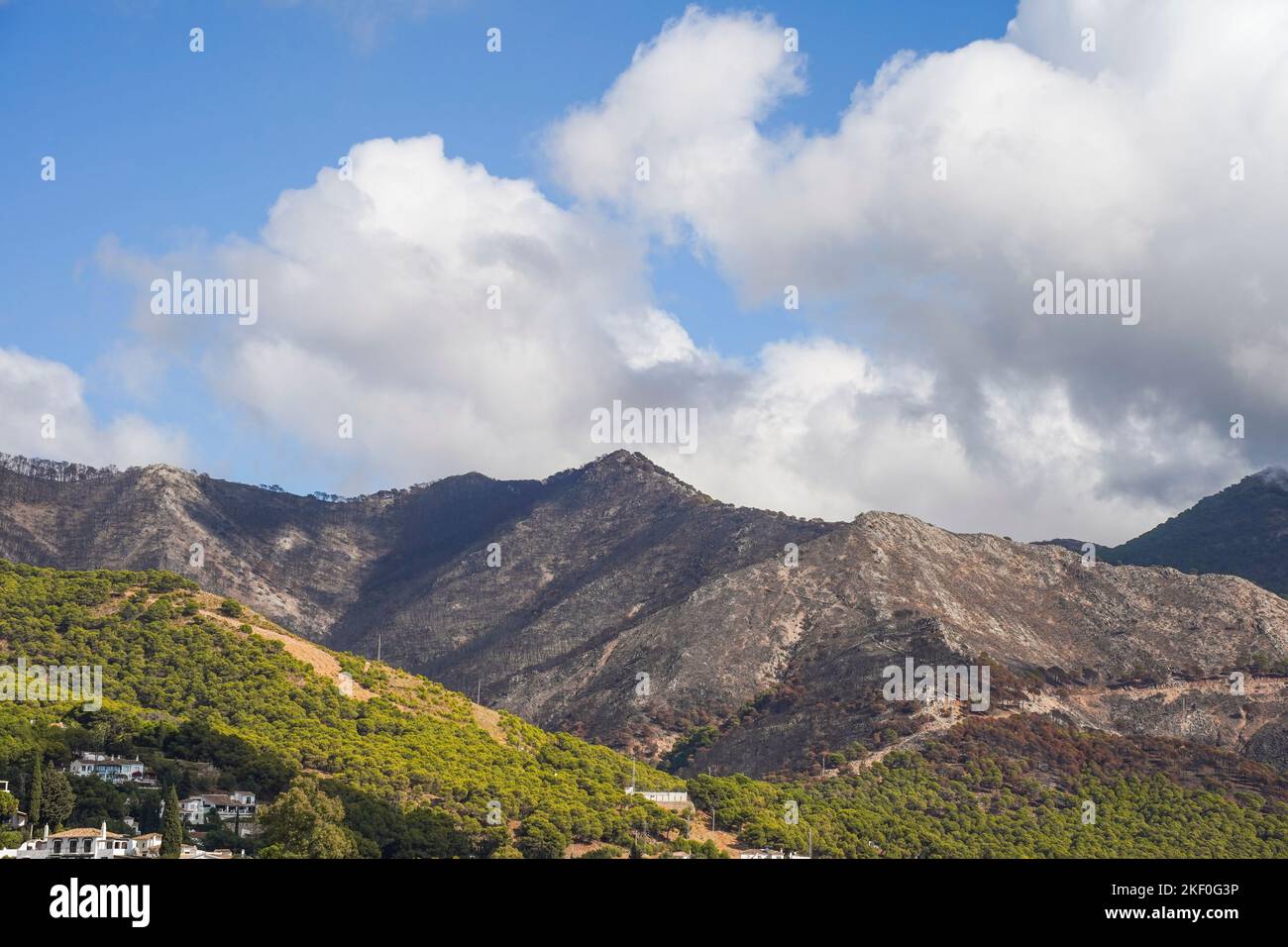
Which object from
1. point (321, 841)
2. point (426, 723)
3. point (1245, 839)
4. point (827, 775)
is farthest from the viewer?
point (827, 775)

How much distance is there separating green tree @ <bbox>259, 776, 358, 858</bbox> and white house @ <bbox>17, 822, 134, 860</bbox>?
1071cm

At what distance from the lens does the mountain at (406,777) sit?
134 m

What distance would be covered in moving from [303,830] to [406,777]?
31.0 m

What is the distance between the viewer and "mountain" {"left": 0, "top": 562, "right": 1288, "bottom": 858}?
133500mm

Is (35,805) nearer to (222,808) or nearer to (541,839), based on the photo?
(222,808)

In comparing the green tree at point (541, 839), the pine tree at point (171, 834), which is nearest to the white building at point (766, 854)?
the green tree at point (541, 839)

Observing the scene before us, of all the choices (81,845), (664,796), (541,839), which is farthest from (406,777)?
(81,845)

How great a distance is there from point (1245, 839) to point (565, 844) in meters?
95.4

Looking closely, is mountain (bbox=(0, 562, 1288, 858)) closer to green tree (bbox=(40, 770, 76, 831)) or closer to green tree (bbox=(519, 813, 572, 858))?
green tree (bbox=(519, 813, 572, 858))

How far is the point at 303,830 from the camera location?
114 metres

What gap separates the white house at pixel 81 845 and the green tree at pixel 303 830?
35.2 feet

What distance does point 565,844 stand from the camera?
138 m
